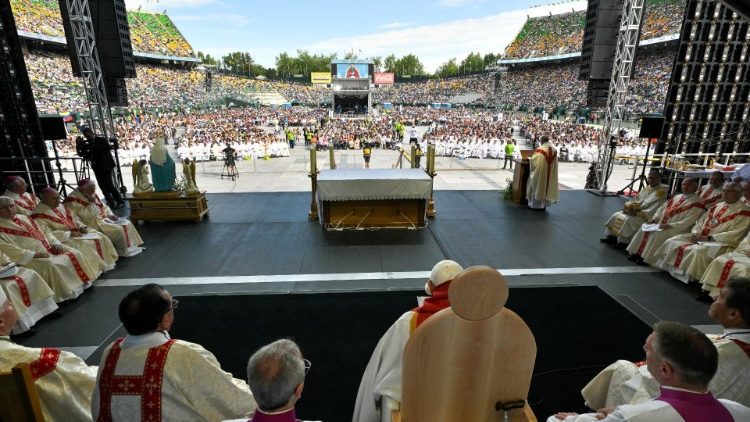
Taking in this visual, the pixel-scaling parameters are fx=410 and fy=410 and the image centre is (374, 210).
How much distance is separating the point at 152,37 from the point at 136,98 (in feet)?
60.2

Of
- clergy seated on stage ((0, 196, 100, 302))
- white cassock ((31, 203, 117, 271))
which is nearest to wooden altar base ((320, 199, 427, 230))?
white cassock ((31, 203, 117, 271))

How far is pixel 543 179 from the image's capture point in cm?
927

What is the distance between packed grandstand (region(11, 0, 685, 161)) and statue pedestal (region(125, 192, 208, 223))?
15.2 m

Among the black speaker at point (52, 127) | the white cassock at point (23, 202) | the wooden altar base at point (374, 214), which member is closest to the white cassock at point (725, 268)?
the wooden altar base at point (374, 214)

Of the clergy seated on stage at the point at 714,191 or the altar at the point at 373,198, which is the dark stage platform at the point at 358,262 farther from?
the clergy seated on stage at the point at 714,191

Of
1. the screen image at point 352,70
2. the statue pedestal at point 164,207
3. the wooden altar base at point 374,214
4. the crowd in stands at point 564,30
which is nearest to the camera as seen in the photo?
the wooden altar base at point 374,214

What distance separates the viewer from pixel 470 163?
71.0 ft

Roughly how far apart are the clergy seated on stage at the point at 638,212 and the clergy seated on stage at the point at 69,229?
8161 mm

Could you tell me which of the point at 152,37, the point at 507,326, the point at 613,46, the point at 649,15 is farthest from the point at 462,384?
the point at 152,37

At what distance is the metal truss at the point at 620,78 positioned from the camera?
10.9 m

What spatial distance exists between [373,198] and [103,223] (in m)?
4.47

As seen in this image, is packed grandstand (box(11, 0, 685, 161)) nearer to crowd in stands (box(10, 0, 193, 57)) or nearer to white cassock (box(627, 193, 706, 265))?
crowd in stands (box(10, 0, 193, 57))

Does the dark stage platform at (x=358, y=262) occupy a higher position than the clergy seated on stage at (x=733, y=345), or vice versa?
the clergy seated on stage at (x=733, y=345)

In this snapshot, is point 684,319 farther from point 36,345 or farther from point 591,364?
point 36,345
